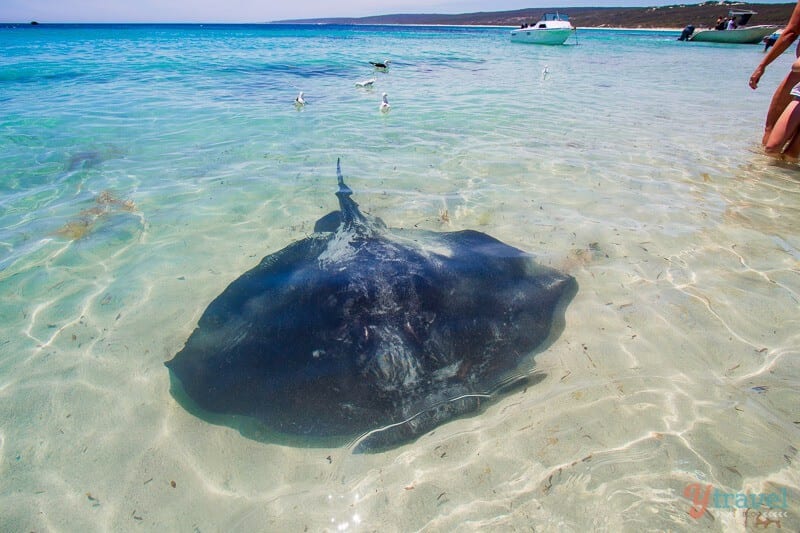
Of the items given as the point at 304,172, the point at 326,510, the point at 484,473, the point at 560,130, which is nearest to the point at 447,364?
the point at 484,473

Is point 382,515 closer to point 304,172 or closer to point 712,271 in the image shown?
point 712,271

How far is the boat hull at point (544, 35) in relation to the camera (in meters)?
37.6

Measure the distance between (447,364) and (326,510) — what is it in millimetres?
1210

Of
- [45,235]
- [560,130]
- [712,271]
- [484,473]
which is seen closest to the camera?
[484,473]

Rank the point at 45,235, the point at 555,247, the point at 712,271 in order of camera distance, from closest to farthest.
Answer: the point at 712,271 < the point at 555,247 < the point at 45,235

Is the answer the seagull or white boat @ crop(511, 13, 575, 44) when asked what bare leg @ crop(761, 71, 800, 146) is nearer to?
the seagull

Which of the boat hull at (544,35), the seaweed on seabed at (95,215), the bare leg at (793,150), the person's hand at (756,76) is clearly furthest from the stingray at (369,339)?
the boat hull at (544,35)

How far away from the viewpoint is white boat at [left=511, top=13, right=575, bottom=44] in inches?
1473

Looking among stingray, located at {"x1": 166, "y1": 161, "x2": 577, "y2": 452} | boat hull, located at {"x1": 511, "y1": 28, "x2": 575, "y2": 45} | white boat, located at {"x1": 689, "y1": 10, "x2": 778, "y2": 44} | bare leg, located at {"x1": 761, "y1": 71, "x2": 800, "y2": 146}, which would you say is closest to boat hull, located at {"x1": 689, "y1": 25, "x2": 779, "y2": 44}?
white boat, located at {"x1": 689, "y1": 10, "x2": 778, "y2": 44}

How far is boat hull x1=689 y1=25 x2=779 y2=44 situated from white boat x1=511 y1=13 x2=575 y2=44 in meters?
19.4

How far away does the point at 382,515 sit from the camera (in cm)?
236

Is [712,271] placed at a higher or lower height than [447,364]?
lower

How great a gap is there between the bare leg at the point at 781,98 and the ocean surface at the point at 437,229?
0.56 meters

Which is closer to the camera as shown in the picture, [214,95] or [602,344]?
[602,344]
